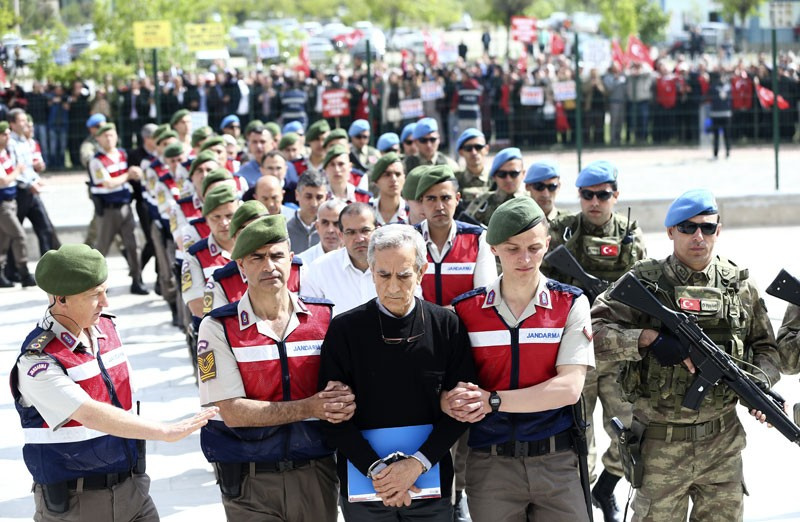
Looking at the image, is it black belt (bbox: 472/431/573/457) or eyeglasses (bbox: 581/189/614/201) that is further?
eyeglasses (bbox: 581/189/614/201)

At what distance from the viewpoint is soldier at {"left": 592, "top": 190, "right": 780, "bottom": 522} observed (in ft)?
18.2

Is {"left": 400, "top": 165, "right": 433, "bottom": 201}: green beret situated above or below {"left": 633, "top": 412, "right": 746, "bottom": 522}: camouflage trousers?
above

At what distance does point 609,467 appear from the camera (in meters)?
6.96

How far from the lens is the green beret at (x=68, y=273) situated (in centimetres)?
491

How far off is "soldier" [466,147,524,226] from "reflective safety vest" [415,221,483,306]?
2.07 metres

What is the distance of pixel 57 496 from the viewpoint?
16.2 ft

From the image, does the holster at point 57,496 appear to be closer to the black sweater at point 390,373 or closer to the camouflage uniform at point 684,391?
the black sweater at point 390,373

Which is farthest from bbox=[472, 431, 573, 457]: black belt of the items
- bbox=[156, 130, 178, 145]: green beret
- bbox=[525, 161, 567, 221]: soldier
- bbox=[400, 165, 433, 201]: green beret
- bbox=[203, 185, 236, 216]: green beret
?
bbox=[156, 130, 178, 145]: green beret

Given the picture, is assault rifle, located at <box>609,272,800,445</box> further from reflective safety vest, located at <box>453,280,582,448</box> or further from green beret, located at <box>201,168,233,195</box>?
green beret, located at <box>201,168,233,195</box>

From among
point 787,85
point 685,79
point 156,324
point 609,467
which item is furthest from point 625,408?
point 685,79

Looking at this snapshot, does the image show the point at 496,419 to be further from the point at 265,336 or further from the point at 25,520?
the point at 25,520

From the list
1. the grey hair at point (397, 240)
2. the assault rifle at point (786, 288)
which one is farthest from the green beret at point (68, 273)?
the assault rifle at point (786, 288)

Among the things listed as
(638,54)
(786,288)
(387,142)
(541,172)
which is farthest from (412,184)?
(638,54)

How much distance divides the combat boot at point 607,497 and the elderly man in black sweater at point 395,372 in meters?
2.28
